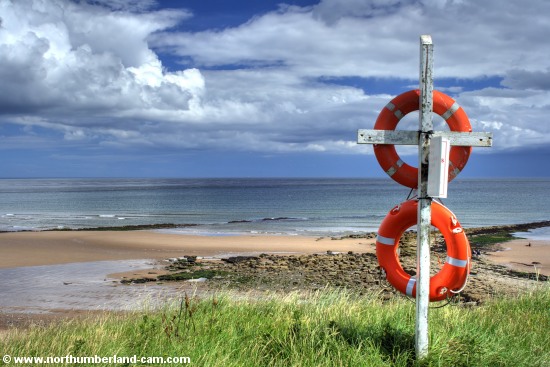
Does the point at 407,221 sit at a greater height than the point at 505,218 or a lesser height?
greater

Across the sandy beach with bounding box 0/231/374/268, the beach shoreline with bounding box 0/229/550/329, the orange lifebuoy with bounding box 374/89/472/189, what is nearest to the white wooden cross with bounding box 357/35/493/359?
the orange lifebuoy with bounding box 374/89/472/189

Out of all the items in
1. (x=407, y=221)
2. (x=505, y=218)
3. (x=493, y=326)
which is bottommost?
(x=505, y=218)

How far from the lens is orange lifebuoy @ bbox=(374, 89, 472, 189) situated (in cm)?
512

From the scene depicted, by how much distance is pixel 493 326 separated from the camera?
17.5 feet

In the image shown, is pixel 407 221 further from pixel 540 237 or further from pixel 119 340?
pixel 540 237

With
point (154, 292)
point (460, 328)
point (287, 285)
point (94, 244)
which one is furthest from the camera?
point (94, 244)

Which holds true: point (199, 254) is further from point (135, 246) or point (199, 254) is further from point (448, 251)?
point (448, 251)

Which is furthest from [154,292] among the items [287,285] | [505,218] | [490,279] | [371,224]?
[505,218]

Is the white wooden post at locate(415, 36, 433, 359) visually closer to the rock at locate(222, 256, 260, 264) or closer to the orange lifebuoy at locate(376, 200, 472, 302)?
the orange lifebuoy at locate(376, 200, 472, 302)

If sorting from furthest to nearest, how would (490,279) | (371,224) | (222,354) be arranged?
(371,224) < (490,279) < (222,354)

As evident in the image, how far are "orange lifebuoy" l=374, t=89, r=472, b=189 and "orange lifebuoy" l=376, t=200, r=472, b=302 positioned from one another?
33 cm

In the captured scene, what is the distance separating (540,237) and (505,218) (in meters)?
11.5

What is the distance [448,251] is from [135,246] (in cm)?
1470

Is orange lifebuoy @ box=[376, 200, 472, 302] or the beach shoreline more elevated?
orange lifebuoy @ box=[376, 200, 472, 302]
